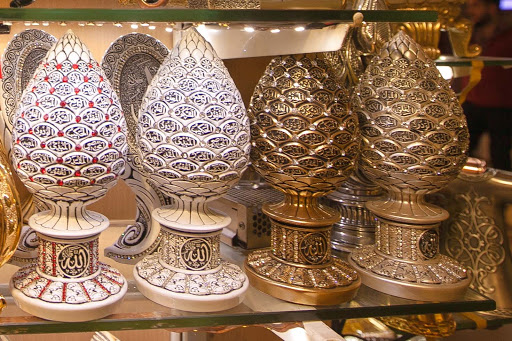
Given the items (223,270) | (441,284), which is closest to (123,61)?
(223,270)

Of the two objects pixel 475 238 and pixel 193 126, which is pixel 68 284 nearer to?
pixel 193 126

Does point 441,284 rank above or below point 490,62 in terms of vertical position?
below

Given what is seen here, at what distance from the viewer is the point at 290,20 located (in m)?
0.54

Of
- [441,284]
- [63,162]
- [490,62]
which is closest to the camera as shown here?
[63,162]

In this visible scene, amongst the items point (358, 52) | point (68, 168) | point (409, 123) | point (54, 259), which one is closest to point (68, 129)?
point (68, 168)

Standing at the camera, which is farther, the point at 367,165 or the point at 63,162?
the point at 367,165

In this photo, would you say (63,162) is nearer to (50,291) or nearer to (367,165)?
(50,291)

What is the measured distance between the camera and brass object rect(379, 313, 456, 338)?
2.22 ft

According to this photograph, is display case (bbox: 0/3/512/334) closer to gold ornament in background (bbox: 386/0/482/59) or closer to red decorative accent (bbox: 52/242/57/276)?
red decorative accent (bbox: 52/242/57/276)

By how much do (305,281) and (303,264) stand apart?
1.0 inches

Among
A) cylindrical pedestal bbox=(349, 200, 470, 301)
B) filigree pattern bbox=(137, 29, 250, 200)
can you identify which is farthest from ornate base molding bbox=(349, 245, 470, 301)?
filigree pattern bbox=(137, 29, 250, 200)

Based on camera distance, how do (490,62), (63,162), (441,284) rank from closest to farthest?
(63,162) → (441,284) → (490,62)

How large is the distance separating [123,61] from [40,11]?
6.8 inches

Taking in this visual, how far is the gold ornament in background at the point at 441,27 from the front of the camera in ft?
2.87
